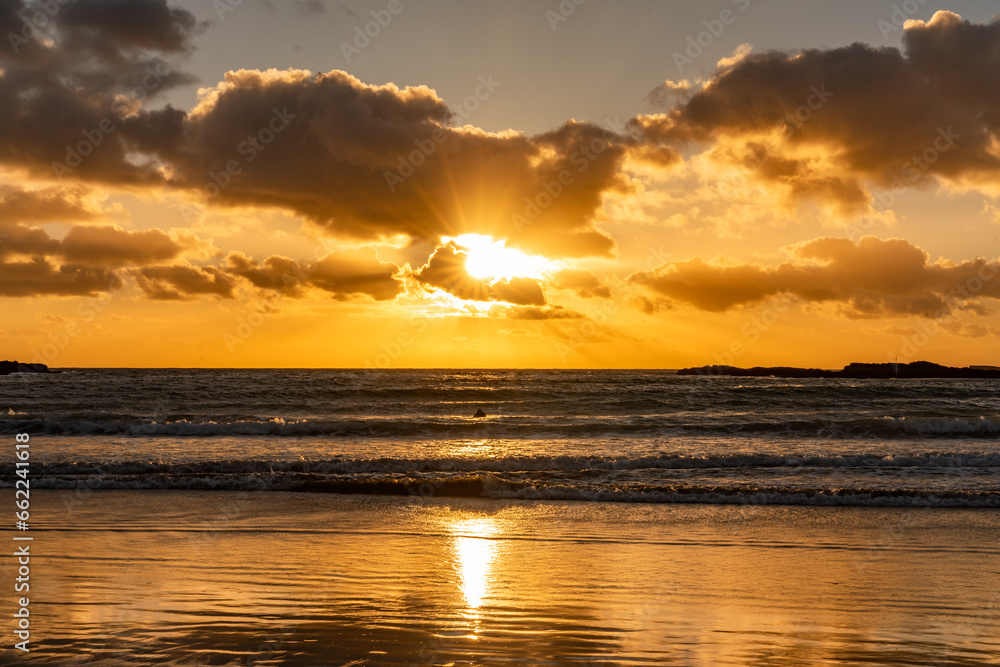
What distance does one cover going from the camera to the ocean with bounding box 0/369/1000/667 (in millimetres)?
6930

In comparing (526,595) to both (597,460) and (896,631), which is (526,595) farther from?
(597,460)

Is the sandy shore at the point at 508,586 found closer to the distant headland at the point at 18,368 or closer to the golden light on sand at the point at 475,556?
the golden light on sand at the point at 475,556

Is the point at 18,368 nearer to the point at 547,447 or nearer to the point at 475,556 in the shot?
the point at 547,447

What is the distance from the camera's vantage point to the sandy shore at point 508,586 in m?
6.76

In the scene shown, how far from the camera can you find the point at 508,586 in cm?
902

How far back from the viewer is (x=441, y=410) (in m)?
46.2

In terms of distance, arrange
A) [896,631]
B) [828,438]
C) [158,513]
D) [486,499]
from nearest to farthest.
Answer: [896,631]
[158,513]
[486,499]
[828,438]

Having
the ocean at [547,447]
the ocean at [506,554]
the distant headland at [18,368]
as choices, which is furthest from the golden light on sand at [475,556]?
the distant headland at [18,368]

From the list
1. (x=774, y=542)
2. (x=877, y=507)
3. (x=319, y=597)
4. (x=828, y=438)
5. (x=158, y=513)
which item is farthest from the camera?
(x=828, y=438)

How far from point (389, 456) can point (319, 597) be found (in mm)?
15608

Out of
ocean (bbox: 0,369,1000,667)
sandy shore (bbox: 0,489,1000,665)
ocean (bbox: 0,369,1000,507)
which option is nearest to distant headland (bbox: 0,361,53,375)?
ocean (bbox: 0,369,1000,507)

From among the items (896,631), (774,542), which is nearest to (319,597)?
(896,631)

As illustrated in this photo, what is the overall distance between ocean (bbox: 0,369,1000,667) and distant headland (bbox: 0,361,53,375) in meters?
119

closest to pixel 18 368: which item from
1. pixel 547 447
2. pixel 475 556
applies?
pixel 547 447
